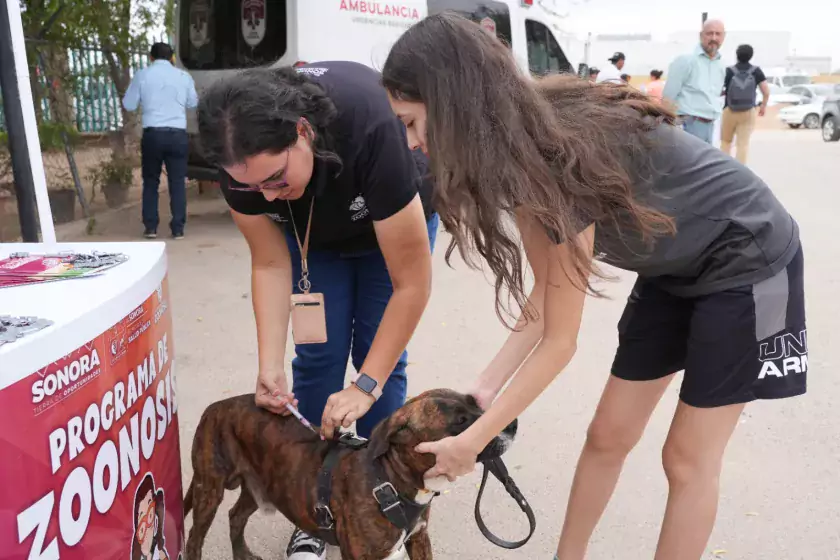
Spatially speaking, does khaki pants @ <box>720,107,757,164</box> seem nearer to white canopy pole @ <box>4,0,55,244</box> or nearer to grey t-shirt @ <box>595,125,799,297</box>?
grey t-shirt @ <box>595,125,799,297</box>

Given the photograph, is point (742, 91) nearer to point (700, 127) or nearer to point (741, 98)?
point (741, 98)

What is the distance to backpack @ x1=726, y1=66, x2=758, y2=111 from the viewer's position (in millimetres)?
11023

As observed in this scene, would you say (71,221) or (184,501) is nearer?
(184,501)

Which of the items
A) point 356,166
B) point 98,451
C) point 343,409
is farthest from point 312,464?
point 356,166

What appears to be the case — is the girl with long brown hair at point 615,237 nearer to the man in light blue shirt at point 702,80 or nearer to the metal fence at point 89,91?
the man in light blue shirt at point 702,80

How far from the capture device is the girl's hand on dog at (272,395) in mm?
2461

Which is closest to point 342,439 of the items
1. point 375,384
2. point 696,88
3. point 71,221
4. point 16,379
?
point 375,384

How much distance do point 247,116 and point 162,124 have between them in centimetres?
657

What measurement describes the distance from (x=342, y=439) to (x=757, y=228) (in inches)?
53.7

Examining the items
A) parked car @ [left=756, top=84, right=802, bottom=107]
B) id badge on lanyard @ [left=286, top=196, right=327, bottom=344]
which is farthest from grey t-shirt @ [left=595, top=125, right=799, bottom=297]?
parked car @ [left=756, top=84, right=802, bottom=107]

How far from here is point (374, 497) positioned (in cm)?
224

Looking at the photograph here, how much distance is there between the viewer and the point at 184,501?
104 inches

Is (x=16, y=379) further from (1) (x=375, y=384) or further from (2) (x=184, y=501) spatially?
(2) (x=184, y=501)

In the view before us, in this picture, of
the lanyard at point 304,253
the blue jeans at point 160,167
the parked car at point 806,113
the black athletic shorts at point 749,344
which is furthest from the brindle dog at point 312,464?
the parked car at point 806,113
